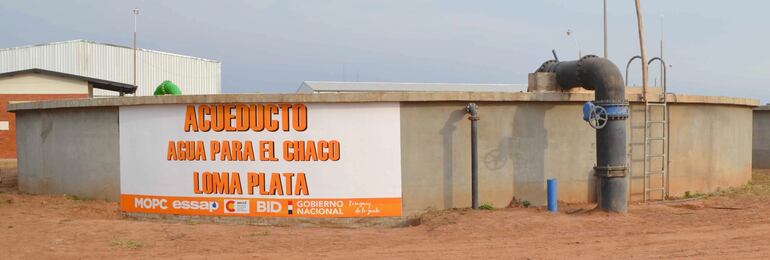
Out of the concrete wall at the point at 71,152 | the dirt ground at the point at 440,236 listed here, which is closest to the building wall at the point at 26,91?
the concrete wall at the point at 71,152

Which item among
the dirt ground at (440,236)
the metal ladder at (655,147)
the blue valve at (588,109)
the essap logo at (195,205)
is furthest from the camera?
the metal ladder at (655,147)

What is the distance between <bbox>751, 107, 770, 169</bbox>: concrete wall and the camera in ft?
97.8

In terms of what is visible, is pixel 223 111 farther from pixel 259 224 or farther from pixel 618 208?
pixel 618 208

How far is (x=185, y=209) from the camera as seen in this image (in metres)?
15.6

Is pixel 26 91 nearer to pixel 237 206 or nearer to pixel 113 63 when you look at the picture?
pixel 113 63

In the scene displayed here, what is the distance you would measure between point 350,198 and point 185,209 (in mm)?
3530

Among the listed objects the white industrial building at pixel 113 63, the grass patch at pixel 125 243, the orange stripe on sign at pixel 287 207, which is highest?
the white industrial building at pixel 113 63

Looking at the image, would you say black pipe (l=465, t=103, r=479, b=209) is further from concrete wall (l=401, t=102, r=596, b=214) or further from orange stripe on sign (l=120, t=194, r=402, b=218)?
orange stripe on sign (l=120, t=194, r=402, b=218)

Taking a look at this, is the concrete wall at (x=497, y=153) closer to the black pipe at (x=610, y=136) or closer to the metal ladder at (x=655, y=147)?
the black pipe at (x=610, y=136)

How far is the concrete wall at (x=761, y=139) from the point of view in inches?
1174

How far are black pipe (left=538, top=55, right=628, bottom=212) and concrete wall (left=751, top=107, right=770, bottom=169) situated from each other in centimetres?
1785

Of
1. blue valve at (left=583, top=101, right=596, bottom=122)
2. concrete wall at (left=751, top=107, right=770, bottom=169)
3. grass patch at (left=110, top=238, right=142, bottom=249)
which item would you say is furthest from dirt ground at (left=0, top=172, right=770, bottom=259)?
concrete wall at (left=751, top=107, right=770, bottom=169)

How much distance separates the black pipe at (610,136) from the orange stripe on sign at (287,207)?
4128 millimetres

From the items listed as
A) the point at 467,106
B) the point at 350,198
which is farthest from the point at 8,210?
the point at 467,106
